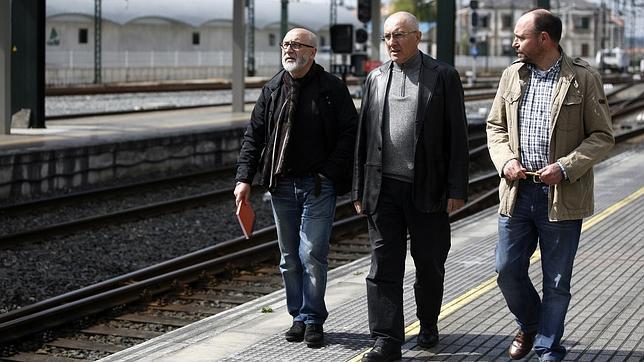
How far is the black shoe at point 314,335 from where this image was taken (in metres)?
6.70

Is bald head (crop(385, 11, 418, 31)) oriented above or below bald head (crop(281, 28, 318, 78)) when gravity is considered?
above

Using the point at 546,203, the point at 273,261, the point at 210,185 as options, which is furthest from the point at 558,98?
the point at 210,185

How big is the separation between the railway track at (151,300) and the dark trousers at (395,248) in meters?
2.28

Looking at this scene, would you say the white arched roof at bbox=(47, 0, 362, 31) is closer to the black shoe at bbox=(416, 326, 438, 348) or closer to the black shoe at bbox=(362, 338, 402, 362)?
the black shoe at bbox=(416, 326, 438, 348)

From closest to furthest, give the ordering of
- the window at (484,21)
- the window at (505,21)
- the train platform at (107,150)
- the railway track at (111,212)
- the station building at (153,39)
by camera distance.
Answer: the railway track at (111,212), the train platform at (107,150), the station building at (153,39), the window at (484,21), the window at (505,21)

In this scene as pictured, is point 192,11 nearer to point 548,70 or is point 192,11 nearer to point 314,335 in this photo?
point 314,335

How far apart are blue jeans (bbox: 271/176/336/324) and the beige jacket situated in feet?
3.84

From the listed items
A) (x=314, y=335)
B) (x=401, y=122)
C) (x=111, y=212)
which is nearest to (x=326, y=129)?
(x=401, y=122)

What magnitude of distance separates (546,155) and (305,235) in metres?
1.51

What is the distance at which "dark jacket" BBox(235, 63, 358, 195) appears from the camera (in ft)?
21.8

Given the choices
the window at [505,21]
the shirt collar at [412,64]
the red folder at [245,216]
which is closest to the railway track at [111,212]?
the red folder at [245,216]

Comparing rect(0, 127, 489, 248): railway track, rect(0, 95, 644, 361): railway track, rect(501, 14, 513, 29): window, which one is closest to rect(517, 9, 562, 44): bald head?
rect(0, 95, 644, 361): railway track

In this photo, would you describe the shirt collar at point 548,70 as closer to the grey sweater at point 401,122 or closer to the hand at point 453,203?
the grey sweater at point 401,122

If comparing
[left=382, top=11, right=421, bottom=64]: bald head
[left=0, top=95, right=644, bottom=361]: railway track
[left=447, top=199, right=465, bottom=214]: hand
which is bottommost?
[left=0, top=95, right=644, bottom=361]: railway track
